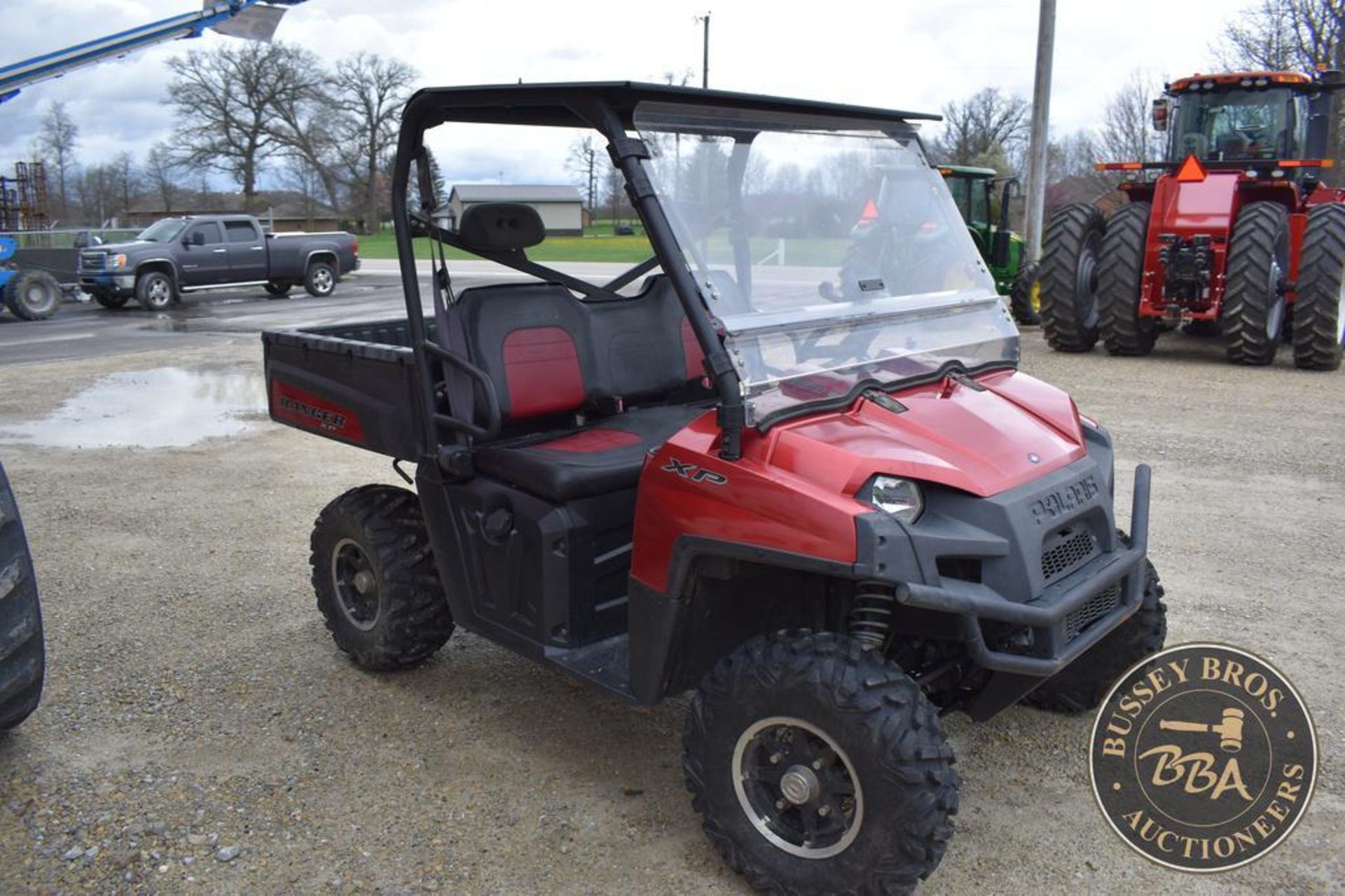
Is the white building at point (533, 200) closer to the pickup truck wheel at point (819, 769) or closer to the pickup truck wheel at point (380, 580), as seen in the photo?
the pickup truck wheel at point (380, 580)

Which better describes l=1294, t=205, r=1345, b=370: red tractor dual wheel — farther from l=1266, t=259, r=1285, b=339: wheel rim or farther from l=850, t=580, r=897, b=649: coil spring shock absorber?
l=850, t=580, r=897, b=649: coil spring shock absorber

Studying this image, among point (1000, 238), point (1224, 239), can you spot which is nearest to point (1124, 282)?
point (1224, 239)

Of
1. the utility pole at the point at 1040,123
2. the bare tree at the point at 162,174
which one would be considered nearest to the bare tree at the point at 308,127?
the bare tree at the point at 162,174

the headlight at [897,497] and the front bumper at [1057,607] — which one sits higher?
the headlight at [897,497]

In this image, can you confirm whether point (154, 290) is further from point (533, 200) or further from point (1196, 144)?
point (533, 200)

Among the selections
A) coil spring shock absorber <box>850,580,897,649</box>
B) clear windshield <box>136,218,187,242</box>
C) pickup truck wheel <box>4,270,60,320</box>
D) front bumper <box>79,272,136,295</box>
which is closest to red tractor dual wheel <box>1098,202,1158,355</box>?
coil spring shock absorber <box>850,580,897,649</box>

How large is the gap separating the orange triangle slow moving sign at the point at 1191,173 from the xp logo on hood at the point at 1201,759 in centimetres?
917

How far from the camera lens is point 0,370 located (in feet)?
39.4

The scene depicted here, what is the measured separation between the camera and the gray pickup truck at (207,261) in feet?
62.1

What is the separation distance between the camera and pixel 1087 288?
39.7ft

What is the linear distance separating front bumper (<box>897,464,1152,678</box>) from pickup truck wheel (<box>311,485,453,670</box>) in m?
2.04

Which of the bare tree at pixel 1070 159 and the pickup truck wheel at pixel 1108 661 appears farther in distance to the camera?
the bare tree at pixel 1070 159

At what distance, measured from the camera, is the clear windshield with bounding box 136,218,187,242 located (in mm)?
19906

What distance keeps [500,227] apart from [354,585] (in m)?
1.49
